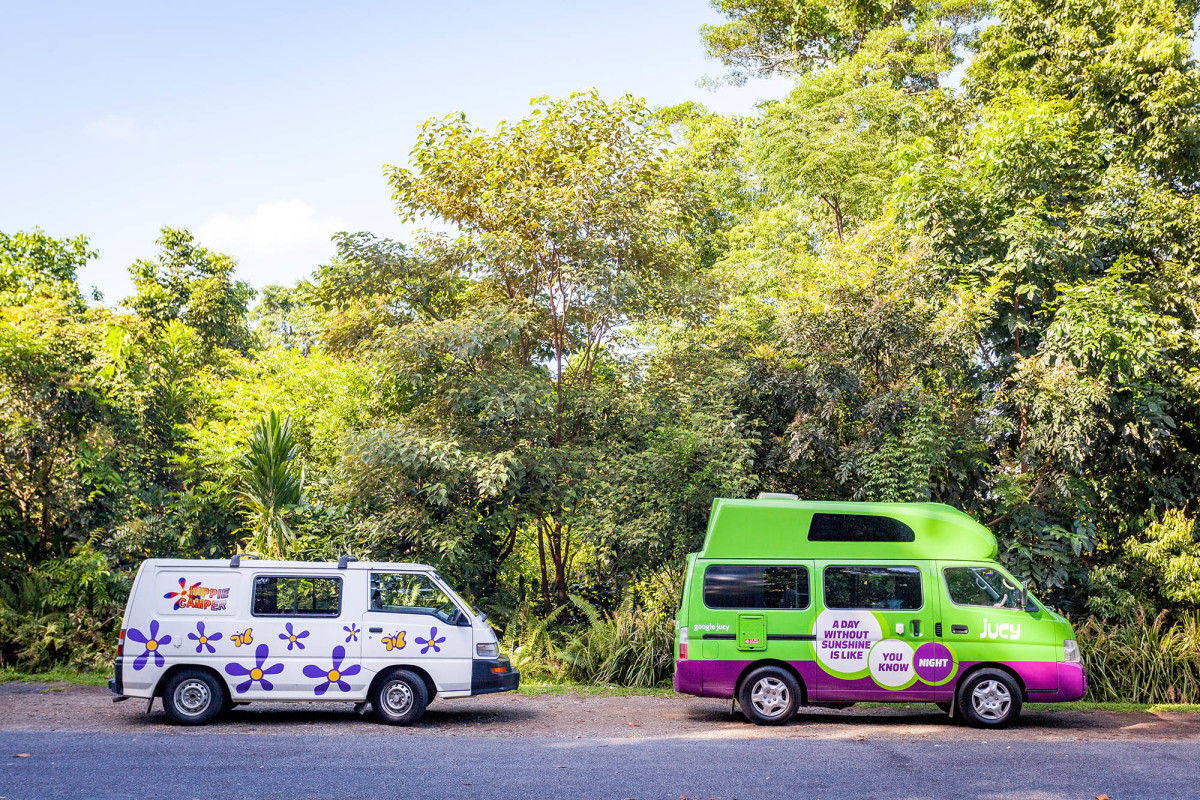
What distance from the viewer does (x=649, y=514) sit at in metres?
14.4

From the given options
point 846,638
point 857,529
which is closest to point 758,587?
point 846,638

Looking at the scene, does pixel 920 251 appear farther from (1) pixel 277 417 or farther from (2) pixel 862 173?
(1) pixel 277 417

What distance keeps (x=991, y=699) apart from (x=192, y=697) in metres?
8.88

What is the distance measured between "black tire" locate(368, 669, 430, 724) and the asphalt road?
826 millimetres

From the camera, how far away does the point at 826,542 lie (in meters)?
10.6

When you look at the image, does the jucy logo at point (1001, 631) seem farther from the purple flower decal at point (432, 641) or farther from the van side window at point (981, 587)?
the purple flower decal at point (432, 641)

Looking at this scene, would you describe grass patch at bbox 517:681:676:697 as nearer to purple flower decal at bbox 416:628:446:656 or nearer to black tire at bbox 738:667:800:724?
black tire at bbox 738:667:800:724

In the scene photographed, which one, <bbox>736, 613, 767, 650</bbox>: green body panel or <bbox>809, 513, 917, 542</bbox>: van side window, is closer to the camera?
<bbox>736, 613, 767, 650</bbox>: green body panel

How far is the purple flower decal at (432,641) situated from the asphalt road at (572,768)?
1.14 metres

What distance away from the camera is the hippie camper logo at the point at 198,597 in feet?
32.5

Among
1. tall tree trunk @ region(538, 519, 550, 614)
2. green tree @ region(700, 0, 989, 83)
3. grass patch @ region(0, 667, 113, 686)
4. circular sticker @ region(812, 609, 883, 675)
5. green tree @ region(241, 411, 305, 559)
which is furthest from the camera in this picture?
green tree @ region(700, 0, 989, 83)

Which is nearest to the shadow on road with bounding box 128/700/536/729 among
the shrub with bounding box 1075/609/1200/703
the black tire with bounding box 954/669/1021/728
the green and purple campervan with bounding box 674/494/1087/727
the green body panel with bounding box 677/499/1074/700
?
the green and purple campervan with bounding box 674/494/1087/727

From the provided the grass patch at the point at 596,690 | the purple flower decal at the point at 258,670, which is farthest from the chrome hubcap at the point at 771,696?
the purple flower decal at the point at 258,670

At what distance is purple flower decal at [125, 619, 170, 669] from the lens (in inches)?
383
